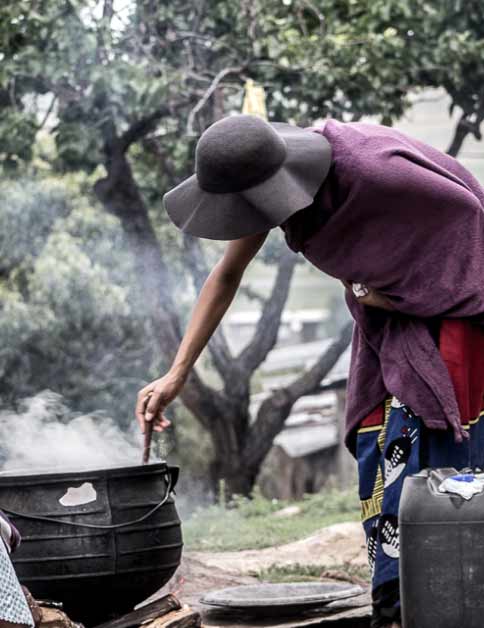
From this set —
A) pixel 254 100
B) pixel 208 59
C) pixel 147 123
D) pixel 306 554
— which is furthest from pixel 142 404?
pixel 208 59

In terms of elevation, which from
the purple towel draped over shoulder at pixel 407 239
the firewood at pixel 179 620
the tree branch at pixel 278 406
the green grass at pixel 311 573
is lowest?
the tree branch at pixel 278 406

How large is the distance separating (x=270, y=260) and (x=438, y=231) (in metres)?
8.96

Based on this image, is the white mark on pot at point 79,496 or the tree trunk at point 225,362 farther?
the tree trunk at point 225,362

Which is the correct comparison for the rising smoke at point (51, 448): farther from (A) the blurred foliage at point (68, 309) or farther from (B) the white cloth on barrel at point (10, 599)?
(A) the blurred foliage at point (68, 309)

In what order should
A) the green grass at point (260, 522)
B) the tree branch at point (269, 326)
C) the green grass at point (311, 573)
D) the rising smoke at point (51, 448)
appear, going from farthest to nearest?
the tree branch at point (269, 326), the green grass at point (260, 522), the green grass at point (311, 573), the rising smoke at point (51, 448)

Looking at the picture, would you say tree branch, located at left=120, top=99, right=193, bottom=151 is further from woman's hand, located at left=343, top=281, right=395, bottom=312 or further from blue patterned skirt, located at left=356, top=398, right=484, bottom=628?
blue patterned skirt, located at left=356, top=398, right=484, bottom=628

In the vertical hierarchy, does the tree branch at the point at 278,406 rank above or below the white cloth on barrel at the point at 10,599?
below

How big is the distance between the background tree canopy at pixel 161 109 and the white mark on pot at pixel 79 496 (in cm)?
507

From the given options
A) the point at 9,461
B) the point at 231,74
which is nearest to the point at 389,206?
the point at 9,461

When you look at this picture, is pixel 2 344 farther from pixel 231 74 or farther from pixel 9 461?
pixel 9 461

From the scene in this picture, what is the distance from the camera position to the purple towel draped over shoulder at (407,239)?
117 inches

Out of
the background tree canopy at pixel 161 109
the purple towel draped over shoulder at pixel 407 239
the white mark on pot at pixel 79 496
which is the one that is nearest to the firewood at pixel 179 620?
the white mark on pot at pixel 79 496

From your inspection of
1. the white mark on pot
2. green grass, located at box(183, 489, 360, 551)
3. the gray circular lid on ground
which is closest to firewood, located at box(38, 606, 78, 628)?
the white mark on pot

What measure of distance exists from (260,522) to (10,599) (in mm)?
5470
